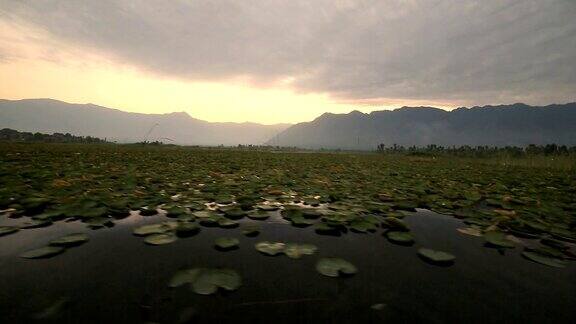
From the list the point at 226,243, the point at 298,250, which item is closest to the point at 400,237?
the point at 298,250

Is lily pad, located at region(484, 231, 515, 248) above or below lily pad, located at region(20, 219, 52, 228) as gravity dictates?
below

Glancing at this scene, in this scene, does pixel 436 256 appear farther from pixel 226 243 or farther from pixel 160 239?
pixel 160 239

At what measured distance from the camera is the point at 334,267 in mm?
1854

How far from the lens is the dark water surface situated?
133cm

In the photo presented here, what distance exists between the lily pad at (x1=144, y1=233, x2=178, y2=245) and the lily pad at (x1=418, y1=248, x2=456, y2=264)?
2.04m

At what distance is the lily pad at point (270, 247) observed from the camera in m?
2.08

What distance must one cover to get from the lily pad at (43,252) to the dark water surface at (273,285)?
0.04 metres

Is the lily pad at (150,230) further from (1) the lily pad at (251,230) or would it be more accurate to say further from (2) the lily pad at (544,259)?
(2) the lily pad at (544,259)

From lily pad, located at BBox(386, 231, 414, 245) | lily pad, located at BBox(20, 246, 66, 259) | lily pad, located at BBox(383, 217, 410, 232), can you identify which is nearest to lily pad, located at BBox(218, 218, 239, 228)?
lily pad, located at BBox(20, 246, 66, 259)

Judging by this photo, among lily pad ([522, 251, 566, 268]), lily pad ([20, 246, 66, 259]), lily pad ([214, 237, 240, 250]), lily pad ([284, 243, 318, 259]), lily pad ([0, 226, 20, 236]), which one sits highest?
lily pad ([0, 226, 20, 236])

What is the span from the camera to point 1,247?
195 centimetres

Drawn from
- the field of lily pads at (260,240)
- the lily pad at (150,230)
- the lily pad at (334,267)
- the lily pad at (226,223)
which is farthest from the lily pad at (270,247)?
the lily pad at (150,230)

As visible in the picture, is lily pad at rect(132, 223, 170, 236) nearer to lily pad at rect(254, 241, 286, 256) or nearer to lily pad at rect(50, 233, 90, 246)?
lily pad at rect(50, 233, 90, 246)

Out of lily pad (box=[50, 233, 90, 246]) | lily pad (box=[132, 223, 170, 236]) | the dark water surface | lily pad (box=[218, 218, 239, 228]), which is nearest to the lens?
the dark water surface
